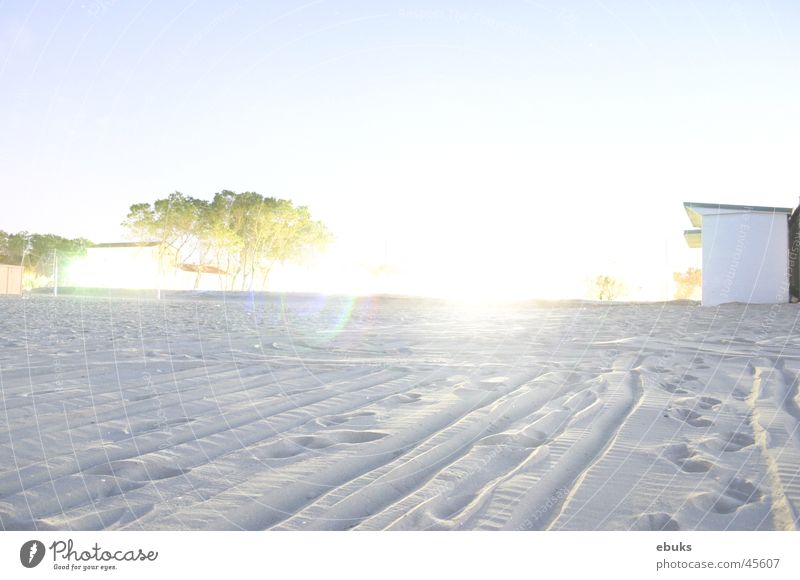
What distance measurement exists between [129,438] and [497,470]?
199 centimetres

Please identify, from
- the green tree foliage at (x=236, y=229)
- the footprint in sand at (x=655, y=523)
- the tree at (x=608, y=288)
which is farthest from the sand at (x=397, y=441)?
the tree at (x=608, y=288)

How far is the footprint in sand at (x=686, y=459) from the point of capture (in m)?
2.64

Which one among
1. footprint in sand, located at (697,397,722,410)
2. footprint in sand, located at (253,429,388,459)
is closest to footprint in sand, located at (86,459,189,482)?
footprint in sand, located at (253,429,388,459)

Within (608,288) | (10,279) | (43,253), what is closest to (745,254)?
(608,288)

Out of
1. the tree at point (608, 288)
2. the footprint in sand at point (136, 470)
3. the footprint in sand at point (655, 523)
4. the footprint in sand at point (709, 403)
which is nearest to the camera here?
the footprint in sand at point (655, 523)

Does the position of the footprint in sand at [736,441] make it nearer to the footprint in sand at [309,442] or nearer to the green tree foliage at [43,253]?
the footprint in sand at [309,442]

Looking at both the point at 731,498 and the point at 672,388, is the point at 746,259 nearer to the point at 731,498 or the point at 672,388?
the point at 672,388

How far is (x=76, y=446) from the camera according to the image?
3.00m

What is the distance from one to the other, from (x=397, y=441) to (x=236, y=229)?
21.5 metres

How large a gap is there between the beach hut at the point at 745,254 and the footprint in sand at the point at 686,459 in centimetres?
1597

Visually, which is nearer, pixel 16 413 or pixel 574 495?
pixel 574 495

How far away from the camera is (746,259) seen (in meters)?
16.8

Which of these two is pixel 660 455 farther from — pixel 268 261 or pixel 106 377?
pixel 268 261
